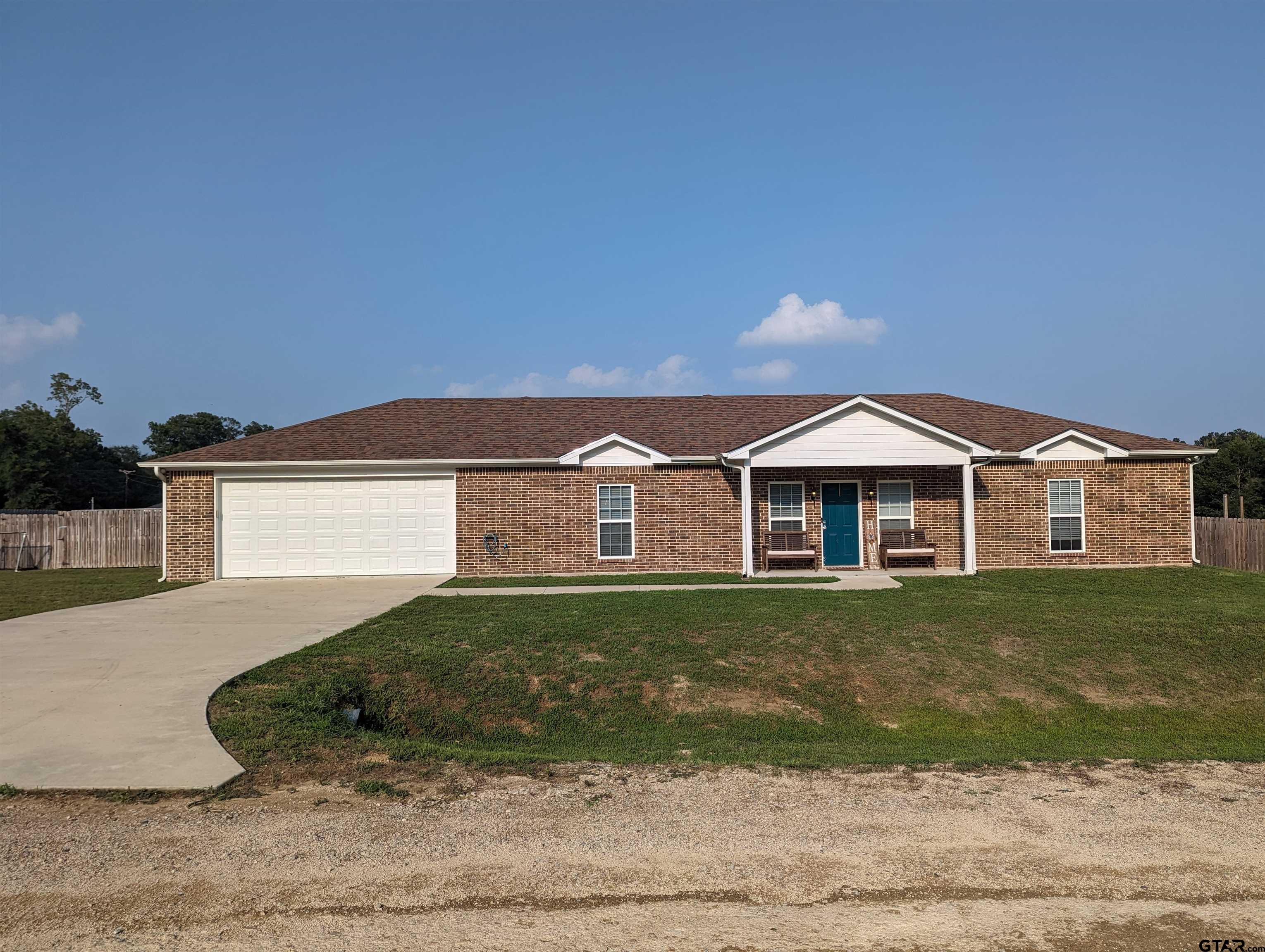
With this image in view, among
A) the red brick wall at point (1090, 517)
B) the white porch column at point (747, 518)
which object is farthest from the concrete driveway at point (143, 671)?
the red brick wall at point (1090, 517)

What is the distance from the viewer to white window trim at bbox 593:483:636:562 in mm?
19016

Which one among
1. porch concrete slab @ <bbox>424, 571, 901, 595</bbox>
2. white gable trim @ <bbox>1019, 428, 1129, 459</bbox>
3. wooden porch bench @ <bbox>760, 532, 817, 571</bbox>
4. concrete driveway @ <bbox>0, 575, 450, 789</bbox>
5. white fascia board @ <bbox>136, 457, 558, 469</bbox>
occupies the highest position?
white gable trim @ <bbox>1019, 428, 1129, 459</bbox>

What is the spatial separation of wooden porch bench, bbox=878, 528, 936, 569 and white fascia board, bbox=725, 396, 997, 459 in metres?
2.19

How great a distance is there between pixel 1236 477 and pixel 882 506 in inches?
1238

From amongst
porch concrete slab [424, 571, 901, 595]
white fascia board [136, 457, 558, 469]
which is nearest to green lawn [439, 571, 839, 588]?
porch concrete slab [424, 571, 901, 595]

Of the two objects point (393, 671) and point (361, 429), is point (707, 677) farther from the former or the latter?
point (361, 429)

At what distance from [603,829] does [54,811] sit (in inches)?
152

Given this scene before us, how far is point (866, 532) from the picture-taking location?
754 inches

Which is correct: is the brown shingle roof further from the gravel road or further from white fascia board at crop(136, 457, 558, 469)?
the gravel road

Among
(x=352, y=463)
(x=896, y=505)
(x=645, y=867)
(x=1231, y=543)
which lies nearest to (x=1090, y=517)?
(x=896, y=505)

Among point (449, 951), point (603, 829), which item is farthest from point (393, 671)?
point (449, 951)

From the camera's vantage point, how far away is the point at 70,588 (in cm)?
1916

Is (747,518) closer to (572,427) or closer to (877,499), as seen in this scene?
(877,499)

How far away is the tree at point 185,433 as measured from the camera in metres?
77.2
